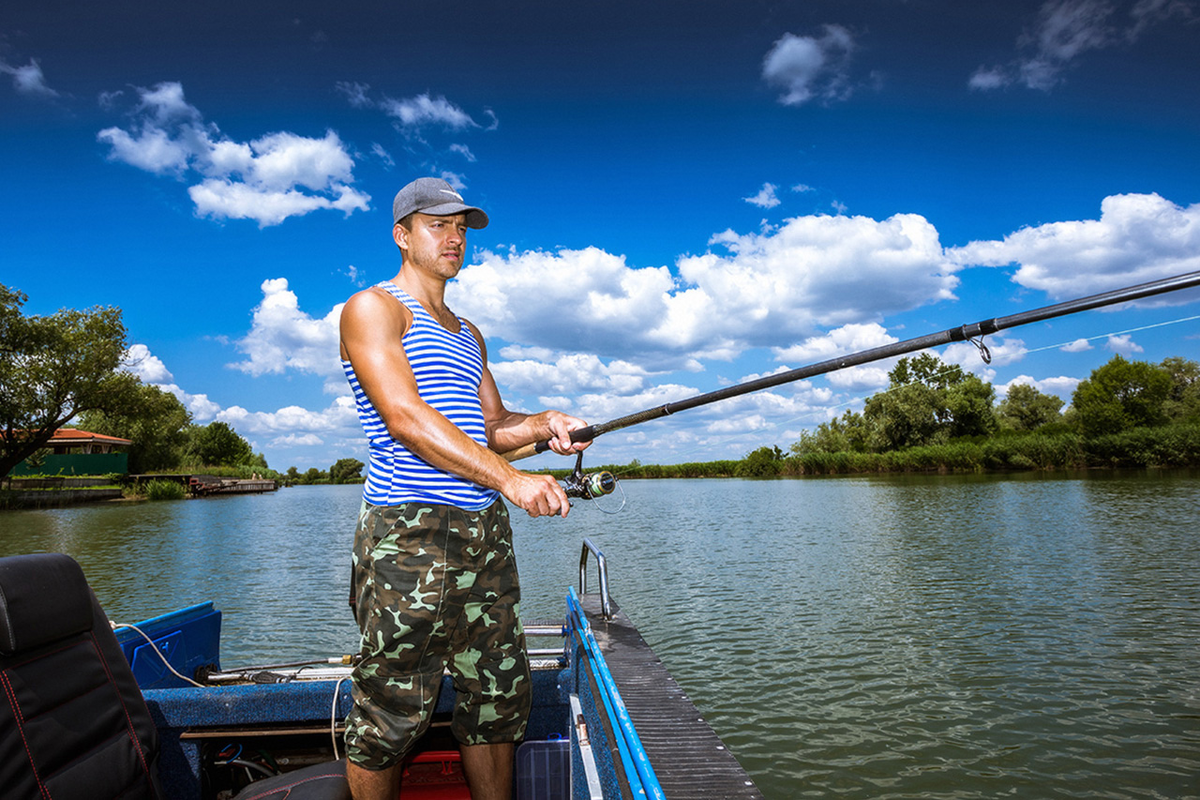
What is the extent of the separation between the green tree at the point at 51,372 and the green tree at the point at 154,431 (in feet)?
8.44

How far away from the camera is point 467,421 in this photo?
2059 millimetres

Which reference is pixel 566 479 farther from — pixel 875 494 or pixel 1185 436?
pixel 1185 436

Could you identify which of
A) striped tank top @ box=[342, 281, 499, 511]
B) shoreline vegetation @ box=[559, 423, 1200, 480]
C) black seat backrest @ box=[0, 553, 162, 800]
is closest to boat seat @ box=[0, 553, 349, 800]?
black seat backrest @ box=[0, 553, 162, 800]

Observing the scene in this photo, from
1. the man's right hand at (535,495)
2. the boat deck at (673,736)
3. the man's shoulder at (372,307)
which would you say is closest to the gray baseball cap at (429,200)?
the man's shoulder at (372,307)

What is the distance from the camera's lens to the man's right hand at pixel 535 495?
1764mm

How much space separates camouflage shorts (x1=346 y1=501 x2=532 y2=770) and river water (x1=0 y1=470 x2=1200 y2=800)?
4.08 meters

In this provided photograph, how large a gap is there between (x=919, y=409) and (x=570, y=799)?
51573mm

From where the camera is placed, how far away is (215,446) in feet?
246

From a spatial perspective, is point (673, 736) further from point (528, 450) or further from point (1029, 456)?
point (1029, 456)

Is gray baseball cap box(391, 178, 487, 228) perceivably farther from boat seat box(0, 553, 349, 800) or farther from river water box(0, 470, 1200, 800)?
river water box(0, 470, 1200, 800)

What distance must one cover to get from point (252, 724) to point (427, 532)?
64.9 inches

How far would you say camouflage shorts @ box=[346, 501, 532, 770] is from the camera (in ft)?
6.01

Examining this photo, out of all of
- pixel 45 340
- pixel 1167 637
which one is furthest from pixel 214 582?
pixel 45 340

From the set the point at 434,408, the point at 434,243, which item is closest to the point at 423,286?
the point at 434,243
